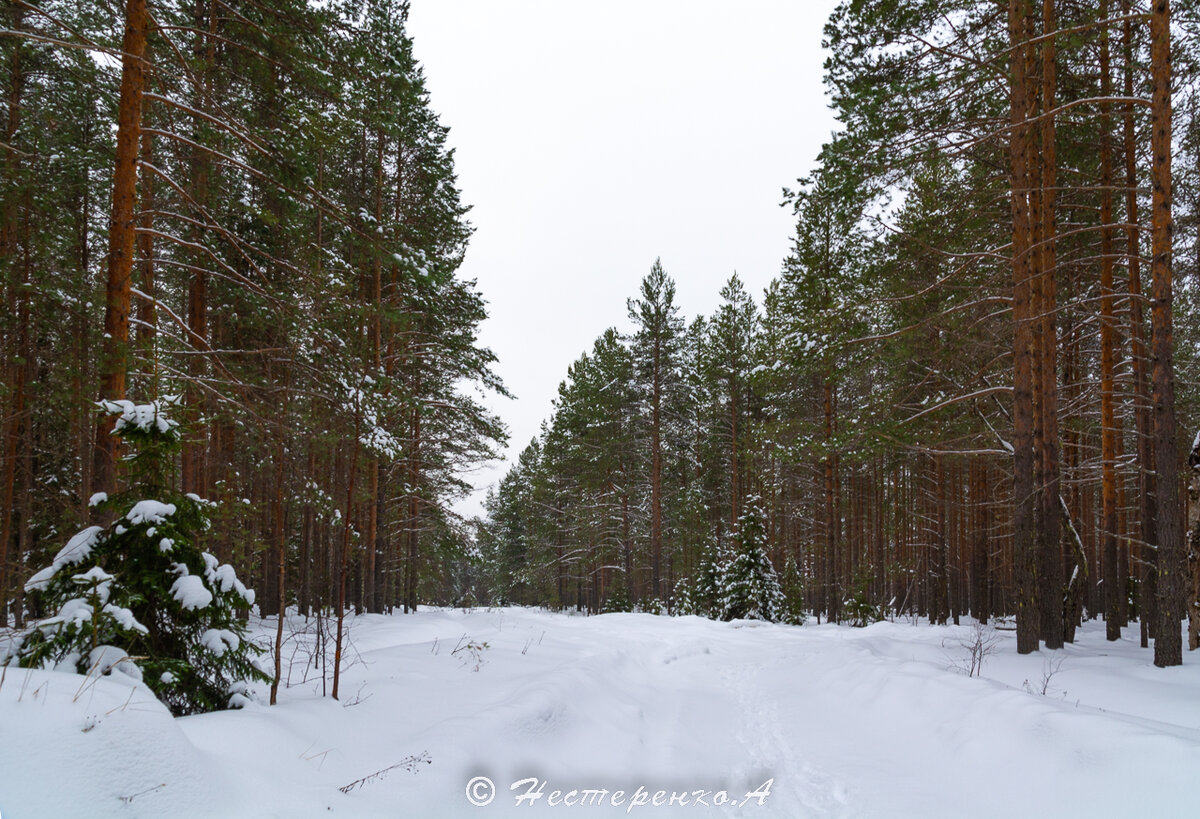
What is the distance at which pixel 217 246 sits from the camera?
1051cm

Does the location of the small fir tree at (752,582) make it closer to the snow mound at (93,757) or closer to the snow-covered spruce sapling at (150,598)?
the snow-covered spruce sapling at (150,598)

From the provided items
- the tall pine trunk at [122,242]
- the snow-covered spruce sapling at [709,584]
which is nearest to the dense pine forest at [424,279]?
the tall pine trunk at [122,242]

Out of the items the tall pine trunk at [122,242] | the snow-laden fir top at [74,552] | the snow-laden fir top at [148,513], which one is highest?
the tall pine trunk at [122,242]

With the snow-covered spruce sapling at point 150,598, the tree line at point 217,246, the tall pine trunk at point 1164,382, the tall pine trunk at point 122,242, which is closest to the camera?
the snow-covered spruce sapling at point 150,598

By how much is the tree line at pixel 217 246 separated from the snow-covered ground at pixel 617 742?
5.17 ft

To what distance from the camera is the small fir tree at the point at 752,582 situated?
62.6 feet

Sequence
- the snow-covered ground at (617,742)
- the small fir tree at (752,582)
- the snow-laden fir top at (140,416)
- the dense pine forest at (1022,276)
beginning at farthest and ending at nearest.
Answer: the small fir tree at (752,582), the dense pine forest at (1022,276), the snow-laden fir top at (140,416), the snow-covered ground at (617,742)

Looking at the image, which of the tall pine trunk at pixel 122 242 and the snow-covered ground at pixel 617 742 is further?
the tall pine trunk at pixel 122 242

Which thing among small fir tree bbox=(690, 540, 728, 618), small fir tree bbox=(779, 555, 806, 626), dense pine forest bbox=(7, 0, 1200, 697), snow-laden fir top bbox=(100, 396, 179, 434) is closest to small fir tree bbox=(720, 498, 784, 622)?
dense pine forest bbox=(7, 0, 1200, 697)

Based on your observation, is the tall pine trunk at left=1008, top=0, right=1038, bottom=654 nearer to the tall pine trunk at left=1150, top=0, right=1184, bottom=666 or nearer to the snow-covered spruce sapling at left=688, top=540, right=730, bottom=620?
the tall pine trunk at left=1150, top=0, right=1184, bottom=666

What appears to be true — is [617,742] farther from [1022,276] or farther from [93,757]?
[1022,276]

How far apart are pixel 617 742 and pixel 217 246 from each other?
34.2ft

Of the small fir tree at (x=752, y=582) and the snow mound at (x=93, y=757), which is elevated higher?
the snow mound at (x=93, y=757)

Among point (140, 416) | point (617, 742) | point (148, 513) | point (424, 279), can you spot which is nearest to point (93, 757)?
point (148, 513)
